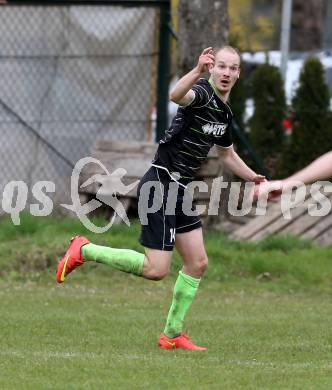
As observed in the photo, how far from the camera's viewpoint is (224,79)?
7.57 metres

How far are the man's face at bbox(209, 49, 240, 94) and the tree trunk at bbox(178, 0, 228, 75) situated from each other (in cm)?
615

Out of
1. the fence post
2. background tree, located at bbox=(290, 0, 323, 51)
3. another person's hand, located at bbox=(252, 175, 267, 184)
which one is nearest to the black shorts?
another person's hand, located at bbox=(252, 175, 267, 184)

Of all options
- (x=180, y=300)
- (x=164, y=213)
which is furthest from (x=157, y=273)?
(x=164, y=213)

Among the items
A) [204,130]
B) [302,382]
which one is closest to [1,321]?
[204,130]

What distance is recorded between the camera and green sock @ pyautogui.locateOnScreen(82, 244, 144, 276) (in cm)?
784

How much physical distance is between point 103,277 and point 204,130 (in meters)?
4.42

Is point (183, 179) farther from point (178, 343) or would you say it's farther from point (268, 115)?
point (268, 115)

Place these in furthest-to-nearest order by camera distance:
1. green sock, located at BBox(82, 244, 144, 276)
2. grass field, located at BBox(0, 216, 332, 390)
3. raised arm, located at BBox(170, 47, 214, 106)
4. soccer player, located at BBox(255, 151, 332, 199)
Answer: green sock, located at BBox(82, 244, 144, 276)
raised arm, located at BBox(170, 47, 214, 106)
grass field, located at BBox(0, 216, 332, 390)
soccer player, located at BBox(255, 151, 332, 199)

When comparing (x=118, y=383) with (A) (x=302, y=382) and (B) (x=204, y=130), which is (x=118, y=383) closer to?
(A) (x=302, y=382)

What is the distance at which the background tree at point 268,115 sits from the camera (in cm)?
1548

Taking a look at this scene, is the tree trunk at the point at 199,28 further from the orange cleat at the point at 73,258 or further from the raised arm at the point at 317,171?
the raised arm at the point at 317,171

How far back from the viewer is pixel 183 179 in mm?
7758

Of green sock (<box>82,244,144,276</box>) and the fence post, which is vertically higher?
green sock (<box>82,244,144,276</box>)

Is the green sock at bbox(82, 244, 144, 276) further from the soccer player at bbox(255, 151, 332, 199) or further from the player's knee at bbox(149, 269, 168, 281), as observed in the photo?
the soccer player at bbox(255, 151, 332, 199)
